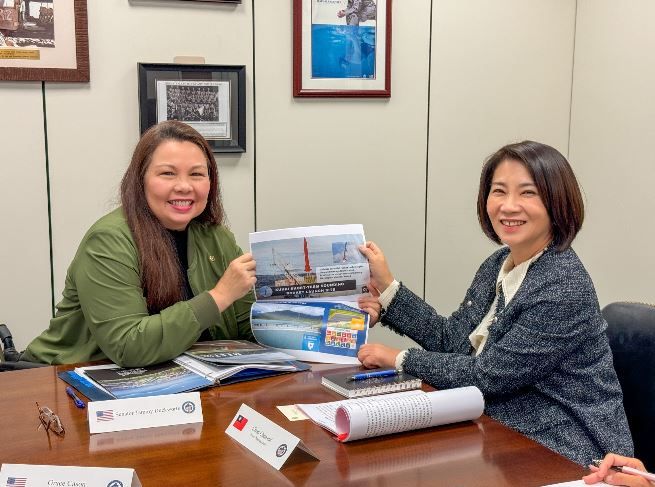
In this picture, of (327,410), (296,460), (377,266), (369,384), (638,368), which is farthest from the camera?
(377,266)

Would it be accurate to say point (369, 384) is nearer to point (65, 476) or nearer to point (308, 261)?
point (308, 261)

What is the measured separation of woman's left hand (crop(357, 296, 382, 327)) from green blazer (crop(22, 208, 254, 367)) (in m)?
0.40

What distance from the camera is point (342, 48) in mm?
3225

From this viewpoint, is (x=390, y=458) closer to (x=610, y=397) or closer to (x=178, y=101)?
(x=610, y=397)

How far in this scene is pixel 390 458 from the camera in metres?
1.41

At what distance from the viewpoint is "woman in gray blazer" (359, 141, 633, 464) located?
173cm

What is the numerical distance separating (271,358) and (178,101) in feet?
4.71

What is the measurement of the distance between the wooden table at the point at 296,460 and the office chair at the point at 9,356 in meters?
0.47

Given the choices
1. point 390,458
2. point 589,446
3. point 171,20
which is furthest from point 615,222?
point 390,458

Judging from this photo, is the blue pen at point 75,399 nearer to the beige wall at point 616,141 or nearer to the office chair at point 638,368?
the office chair at point 638,368

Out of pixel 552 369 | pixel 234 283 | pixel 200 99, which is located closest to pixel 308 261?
pixel 234 283

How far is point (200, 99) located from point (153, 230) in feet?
3.57

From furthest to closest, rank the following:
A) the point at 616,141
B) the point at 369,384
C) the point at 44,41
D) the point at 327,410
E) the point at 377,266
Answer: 1. the point at 616,141
2. the point at 44,41
3. the point at 377,266
4. the point at 369,384
5. the point at 327,410

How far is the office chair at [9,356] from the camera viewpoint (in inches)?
83.1
